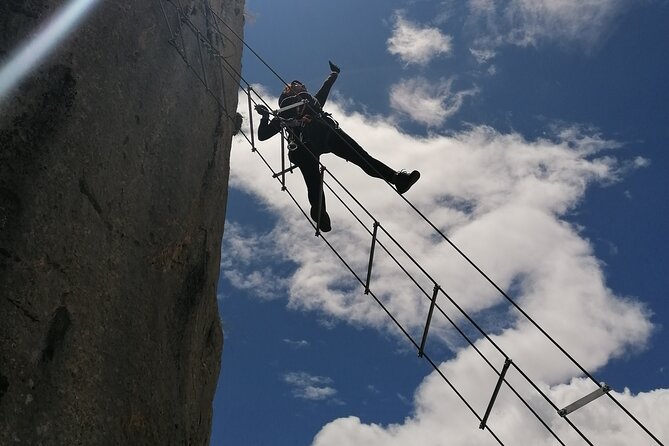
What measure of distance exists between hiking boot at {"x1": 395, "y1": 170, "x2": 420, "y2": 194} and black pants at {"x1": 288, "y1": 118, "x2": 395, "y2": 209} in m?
0.69

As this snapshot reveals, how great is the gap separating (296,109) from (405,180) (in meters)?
2.54

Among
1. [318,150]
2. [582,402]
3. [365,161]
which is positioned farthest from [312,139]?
[582,402]

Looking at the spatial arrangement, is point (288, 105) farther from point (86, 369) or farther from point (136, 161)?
point (86, 369)

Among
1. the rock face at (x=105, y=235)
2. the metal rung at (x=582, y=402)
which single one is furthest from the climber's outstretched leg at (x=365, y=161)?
the metal rung at (x=582, y=402)

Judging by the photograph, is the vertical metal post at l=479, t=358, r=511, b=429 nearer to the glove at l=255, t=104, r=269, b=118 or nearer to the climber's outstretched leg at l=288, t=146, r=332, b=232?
the climber's outstretched leg at l=288, t=146, r=332, b=232

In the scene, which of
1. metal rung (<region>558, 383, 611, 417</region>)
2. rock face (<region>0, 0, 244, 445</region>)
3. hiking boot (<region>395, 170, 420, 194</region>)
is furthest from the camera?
hiking boot (<region>395, 170, 420, 194</region>)

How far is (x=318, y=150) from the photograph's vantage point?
36.3 ft

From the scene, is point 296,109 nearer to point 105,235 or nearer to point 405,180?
point 405,180

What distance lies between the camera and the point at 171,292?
744 centimetres

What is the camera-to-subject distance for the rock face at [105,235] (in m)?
4.93

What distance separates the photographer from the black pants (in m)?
10.9

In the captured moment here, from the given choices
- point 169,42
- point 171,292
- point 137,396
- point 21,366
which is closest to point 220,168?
point 169,42

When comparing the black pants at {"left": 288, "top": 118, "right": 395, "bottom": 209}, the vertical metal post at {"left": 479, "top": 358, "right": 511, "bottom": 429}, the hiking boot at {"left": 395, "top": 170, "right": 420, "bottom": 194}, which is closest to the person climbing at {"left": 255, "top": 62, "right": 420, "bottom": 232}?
the black pants at {"left": 288, "top": 118, "right": 395, "bottom": 209}

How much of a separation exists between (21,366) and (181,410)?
285 centimetres
